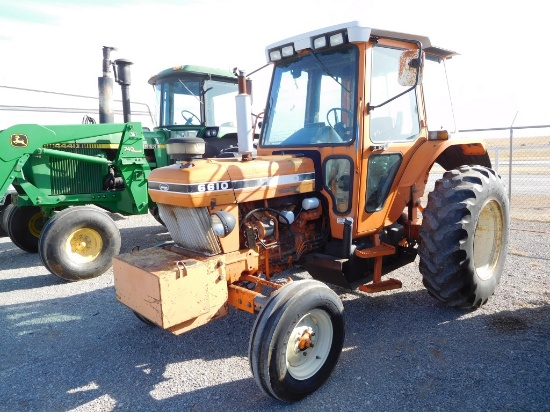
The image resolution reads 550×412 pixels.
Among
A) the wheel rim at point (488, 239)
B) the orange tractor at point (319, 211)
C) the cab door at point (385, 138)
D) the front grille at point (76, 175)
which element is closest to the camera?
the orange tractor at point (319, 211)

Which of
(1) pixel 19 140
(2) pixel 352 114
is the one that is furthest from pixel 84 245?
(2) pixel 352 114

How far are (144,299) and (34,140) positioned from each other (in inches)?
141

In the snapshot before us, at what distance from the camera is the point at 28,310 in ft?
13.7

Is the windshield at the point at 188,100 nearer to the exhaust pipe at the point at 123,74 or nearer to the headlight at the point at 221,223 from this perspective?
the exhaust pipe at the point at 123,74

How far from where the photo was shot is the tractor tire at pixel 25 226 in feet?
20.2

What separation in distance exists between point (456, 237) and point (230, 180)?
71.9 inches

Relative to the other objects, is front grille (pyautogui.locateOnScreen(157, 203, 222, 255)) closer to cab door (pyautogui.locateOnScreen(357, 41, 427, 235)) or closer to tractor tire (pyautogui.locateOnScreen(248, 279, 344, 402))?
tractor tire (pyautogui.locateOnScreen(248, 279, 344, 402))

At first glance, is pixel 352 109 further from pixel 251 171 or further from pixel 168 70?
pixel 168 70

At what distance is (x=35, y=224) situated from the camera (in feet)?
20.9

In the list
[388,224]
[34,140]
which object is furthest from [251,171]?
[34,140]

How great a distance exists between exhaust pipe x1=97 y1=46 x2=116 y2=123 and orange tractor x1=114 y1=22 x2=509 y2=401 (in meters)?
3.93

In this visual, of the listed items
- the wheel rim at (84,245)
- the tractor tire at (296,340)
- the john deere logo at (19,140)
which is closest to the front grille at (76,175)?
the john deere logo at (19,140)

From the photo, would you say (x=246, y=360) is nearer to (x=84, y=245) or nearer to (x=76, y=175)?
(x=84, y=245)

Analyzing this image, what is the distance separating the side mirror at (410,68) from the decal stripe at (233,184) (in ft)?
3.23
